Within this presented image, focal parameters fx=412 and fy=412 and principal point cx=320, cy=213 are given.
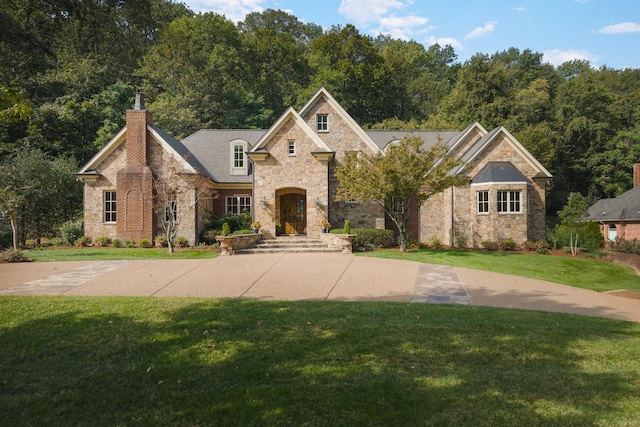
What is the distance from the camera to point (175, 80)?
131 feet

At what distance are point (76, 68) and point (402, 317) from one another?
1437 inches

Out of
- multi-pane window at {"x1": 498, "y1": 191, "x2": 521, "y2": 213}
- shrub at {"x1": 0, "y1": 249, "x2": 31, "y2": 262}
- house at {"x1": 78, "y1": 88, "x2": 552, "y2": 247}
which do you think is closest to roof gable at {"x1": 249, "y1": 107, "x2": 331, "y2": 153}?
house at {"x1": 78, "y1": 88, "x2": 552, "y2": 247}

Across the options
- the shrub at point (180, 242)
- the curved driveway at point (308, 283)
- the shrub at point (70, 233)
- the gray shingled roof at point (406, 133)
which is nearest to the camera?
the curved driveway at point (308, 283)

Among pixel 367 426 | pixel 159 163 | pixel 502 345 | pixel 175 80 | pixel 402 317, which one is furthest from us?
pixel 175 80

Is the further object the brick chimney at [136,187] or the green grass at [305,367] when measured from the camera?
the brick chimney at [136,187]

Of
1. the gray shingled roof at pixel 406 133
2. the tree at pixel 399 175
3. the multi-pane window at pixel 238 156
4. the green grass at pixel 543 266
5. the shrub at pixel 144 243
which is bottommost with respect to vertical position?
the green grass at pixel 543 266

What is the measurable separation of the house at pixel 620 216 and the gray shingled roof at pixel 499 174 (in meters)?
11.0

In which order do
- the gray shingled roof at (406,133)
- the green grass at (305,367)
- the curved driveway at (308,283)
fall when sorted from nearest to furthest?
1. the green grass at (305,367)
2. the curved driveway at (308,283)
3. the gray shingled roof at (406,133)

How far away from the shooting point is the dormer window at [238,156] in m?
25.1

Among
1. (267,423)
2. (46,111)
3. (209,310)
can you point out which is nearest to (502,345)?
(267,423)

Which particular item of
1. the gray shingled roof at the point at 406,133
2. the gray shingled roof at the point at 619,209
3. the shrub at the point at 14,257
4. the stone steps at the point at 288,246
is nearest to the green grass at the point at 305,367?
the shrub at the point at 14,257

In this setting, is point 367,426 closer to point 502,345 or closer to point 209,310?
point 502,345

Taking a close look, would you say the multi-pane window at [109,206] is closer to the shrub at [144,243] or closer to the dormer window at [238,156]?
the shrub at [144,243]

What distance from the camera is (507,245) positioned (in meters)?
20.8
